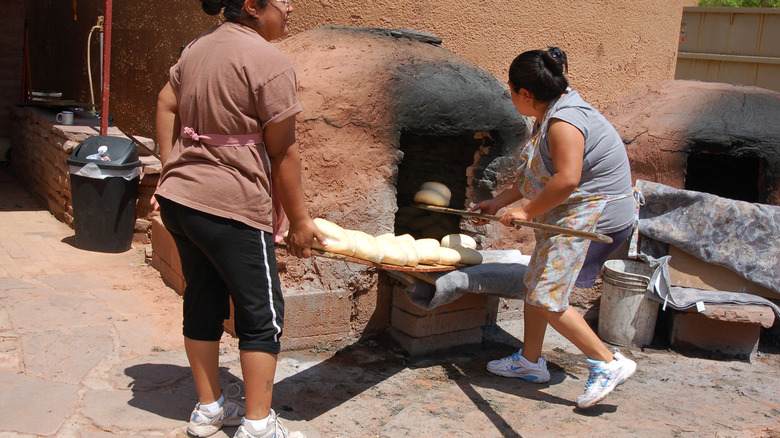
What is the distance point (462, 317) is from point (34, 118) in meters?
5.11

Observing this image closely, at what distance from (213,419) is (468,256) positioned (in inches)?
65.6

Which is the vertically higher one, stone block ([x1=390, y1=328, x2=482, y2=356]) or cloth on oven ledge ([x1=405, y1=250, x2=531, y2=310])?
cloth on oven ledge ([x1=405, y1=250, x2=531, y2=310])

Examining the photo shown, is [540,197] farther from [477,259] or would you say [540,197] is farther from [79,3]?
[79,3]

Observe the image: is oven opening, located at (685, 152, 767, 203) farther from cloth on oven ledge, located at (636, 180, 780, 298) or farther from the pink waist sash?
the pink waist sash

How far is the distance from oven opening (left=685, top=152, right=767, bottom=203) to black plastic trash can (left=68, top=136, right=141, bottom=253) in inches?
176

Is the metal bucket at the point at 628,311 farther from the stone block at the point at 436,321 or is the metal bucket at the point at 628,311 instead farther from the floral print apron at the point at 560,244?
the floral print apron at the point at 560,244

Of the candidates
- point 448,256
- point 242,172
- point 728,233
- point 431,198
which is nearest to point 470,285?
point 448,256

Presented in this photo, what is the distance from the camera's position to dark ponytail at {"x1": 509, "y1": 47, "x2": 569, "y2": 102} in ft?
10.5

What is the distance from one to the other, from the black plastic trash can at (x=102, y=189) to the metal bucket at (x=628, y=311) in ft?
11.9

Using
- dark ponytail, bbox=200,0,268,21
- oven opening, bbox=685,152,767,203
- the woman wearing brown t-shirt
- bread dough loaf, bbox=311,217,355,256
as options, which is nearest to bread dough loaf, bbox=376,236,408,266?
bread dough loaf, bbox=311,217,355,256

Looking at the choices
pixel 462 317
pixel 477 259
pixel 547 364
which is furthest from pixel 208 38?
pixel 547 364

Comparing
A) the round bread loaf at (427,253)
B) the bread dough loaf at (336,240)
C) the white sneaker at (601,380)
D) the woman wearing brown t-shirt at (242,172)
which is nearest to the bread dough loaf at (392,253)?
the round bread loaf at (427,253)

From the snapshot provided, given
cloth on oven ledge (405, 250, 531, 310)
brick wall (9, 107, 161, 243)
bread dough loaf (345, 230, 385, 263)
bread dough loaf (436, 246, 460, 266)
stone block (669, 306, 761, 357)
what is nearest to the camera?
bread dough loaf (345, 230, 385, 263)

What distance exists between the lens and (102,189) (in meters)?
5.35
